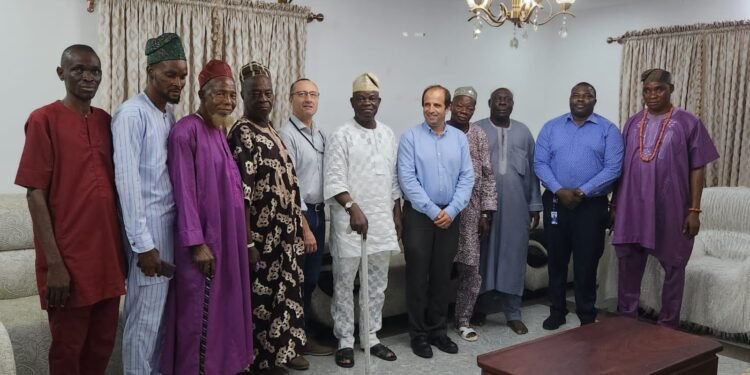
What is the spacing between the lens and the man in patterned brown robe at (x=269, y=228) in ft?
8.69

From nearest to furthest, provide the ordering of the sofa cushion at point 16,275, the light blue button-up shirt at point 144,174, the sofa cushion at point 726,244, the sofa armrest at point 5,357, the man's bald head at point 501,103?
the sofa armrest at point 5,357 < the light blue button-up shirt at point 144,174 < the sofa cushion at point 16,275 < the man's bald head at point 501,103 < the sofa cushion at point 726,244

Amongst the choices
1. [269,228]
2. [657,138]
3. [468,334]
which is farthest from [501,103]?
[269,228]

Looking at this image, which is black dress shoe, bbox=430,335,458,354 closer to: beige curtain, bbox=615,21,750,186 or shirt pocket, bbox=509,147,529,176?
shirt pocket, bbox=509,147,529,176

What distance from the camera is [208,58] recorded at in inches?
158

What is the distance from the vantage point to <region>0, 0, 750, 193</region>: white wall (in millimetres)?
3420

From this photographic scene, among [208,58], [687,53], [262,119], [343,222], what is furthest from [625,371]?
[687,53]

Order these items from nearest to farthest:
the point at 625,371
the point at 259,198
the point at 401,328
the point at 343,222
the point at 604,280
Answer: the point at 625,371 → the point at 259,198 → the point at 343,222 → the point at 401,328 → the point at 604,280

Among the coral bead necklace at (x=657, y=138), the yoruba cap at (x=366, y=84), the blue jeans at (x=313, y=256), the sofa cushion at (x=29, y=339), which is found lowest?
the sofa cushion at (x=29, y=339)

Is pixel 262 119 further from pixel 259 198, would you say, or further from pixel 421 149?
pixel 421 149

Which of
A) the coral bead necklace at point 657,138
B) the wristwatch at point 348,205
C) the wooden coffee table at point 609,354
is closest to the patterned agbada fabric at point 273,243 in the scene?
the wristwatch at point 348,205

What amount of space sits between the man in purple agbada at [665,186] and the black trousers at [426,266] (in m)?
1.04

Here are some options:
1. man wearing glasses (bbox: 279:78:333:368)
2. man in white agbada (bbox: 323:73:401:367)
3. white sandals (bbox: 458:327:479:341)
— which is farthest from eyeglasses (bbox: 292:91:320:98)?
white sandals (bbox: 458:327:479:341)

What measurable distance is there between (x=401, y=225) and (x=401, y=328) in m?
0.83

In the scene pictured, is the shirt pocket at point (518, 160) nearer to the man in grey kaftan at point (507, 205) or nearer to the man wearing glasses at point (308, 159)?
the man in grey kaftan at point (507, 205)
